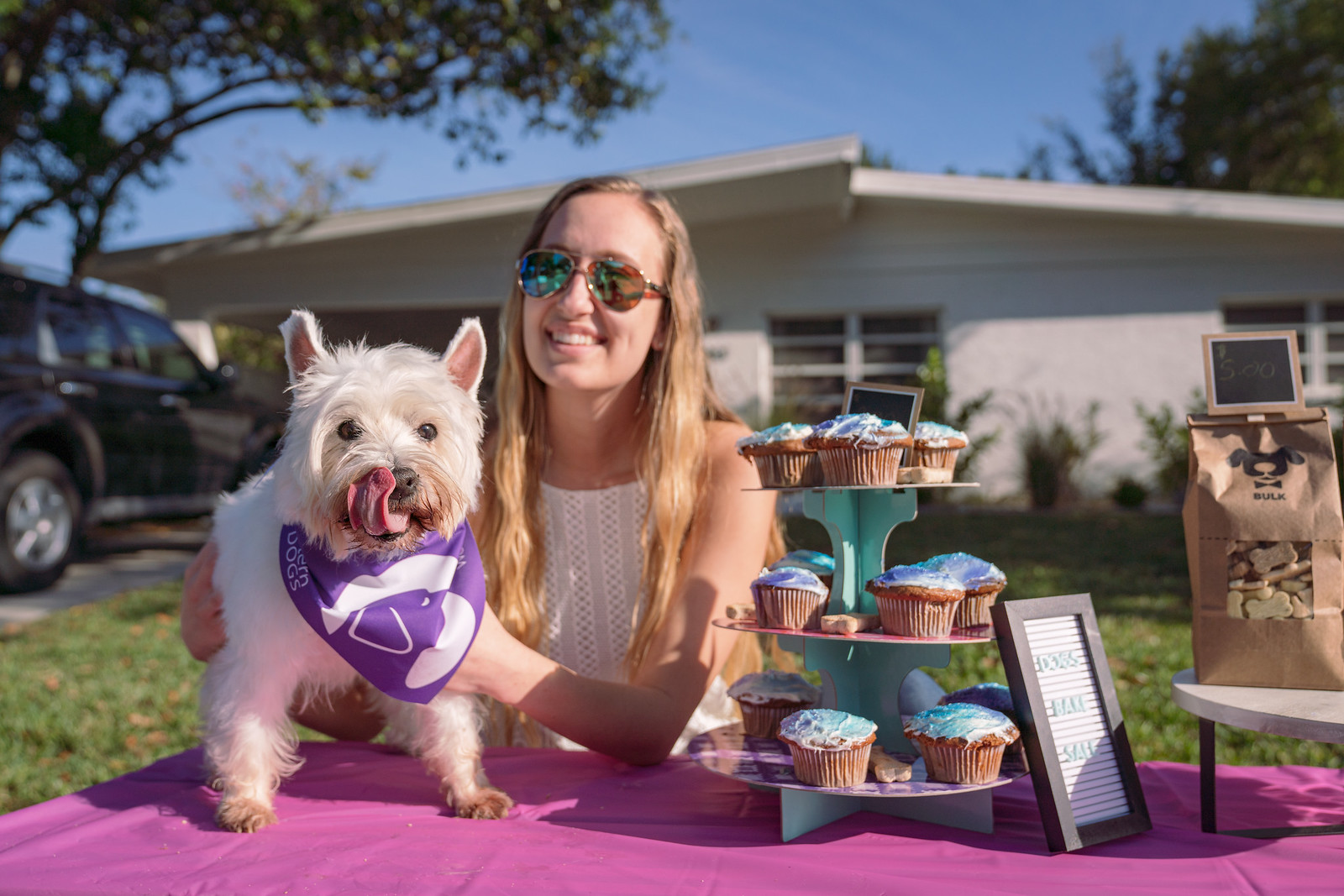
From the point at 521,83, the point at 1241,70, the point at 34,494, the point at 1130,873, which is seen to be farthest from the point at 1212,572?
the point at 1241,70

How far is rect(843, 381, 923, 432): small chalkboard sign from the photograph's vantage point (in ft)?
6.24

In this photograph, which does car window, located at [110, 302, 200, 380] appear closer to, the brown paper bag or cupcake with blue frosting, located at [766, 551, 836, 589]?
cupcake with blue frosting, located at [766, 551, 836, 589]

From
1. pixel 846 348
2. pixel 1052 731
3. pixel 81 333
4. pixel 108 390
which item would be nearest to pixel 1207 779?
pixel 1052 731

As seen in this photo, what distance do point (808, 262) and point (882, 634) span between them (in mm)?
13146

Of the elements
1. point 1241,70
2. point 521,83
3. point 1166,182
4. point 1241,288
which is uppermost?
point 1241,70

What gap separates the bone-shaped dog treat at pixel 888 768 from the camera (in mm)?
1627

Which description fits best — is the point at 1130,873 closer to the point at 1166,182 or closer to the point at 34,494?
the point at 34,494

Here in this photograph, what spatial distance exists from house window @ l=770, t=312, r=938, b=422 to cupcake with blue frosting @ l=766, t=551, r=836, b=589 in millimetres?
12352

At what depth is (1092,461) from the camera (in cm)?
1377

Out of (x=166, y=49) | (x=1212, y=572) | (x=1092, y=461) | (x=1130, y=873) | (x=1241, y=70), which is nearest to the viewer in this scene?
(x=1130, y=873)

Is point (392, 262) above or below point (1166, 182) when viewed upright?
below

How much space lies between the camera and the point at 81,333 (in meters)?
8.47

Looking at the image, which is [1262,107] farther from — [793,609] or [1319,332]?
[793,609]

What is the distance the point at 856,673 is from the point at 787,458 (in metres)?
0.47
